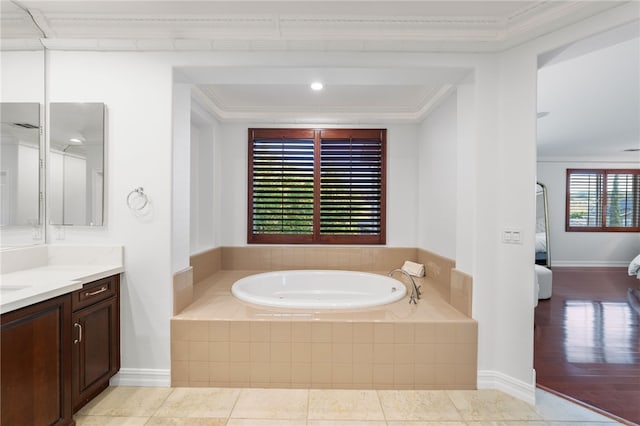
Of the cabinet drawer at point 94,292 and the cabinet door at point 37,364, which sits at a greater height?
the cabinet drawer at point 94,292

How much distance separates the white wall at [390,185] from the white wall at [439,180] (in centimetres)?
11

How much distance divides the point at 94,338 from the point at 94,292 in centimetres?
28

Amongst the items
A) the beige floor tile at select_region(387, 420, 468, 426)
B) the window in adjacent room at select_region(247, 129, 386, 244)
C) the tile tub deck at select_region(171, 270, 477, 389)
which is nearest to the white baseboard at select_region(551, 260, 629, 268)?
the window in adjacent room at select_region(247, 129, 386, 244)

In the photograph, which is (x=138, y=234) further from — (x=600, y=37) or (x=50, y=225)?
(x=600, y=37)

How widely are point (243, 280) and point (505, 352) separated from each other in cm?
215

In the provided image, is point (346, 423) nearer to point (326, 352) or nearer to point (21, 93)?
point (326, 352)

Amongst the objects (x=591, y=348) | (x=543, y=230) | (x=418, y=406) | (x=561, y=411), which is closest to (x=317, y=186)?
(x=418, y=406)

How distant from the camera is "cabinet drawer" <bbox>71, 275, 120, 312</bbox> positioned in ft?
5.33

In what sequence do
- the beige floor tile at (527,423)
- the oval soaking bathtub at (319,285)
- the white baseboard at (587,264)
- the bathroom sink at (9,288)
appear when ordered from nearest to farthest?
the bathroom sink at (9,288) → the beige floor tile at (527,423) → the oval soaking bathtub at (319,285) → the white baseboard at (587,264)

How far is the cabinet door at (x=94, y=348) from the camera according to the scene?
65.0 inches

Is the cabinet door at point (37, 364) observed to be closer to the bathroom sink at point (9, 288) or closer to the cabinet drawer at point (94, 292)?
the cabinet drawer at point (94, 292)

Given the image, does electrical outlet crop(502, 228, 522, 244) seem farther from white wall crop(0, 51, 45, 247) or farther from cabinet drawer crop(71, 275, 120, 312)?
white wall crop(0, 51, 45, 247)

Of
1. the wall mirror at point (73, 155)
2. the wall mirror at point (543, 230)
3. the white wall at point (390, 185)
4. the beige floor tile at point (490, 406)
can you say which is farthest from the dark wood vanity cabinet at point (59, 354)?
the wall mirror at point (543, 230)

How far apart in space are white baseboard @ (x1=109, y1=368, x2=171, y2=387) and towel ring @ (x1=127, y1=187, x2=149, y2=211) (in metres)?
1.11
